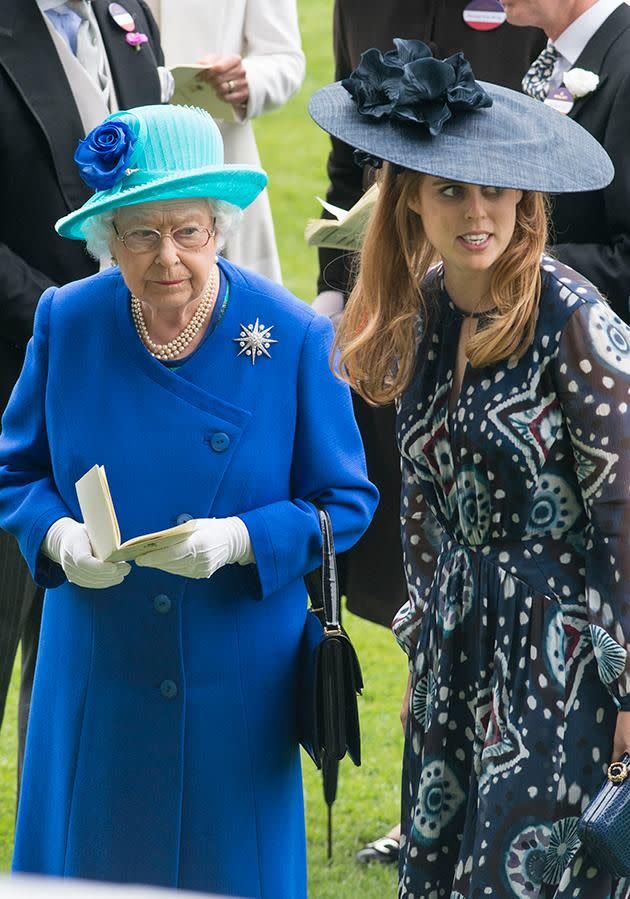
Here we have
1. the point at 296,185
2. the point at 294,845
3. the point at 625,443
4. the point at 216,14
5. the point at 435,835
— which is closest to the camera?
the point at 625,443

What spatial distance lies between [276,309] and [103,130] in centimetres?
52

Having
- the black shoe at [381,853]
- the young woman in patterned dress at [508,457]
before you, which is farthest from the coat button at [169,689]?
the black shoe at [381,853]

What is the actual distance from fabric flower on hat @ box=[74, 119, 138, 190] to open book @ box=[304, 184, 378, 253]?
1.09 m

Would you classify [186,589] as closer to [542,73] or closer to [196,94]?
[542,73]

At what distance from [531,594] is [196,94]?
303cm

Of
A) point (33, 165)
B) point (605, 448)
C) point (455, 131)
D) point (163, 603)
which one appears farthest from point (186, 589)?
point (33, 165)

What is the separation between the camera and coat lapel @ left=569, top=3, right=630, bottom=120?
14.2 ft

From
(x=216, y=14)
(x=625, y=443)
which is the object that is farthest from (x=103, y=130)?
(x=216, y=14)

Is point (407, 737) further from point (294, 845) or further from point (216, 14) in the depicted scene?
point (216, 14)

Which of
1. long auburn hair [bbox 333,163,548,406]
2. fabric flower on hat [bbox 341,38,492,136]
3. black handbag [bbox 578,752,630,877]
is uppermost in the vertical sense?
fabric flower on hat [bbox 341,38,492,136]

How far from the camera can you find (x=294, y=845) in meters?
3.66

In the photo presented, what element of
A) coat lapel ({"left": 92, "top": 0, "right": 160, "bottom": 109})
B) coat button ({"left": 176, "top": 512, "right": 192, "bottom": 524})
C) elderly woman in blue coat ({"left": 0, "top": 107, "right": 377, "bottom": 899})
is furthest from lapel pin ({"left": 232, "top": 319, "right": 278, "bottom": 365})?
coat lapel ({"left": 92, "top": 0, "right": 160, "bottom": 109})

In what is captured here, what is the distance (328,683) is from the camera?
3.47 m

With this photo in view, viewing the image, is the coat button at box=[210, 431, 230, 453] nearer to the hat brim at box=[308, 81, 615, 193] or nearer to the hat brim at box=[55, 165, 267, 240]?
the hat brim at box=[55, 165, 267, 240]
